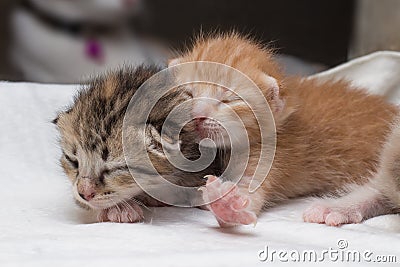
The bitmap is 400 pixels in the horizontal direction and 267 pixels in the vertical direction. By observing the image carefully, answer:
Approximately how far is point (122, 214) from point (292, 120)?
45 cm

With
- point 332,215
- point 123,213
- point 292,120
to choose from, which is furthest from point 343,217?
point 123,213

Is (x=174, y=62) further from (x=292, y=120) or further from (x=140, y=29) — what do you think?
(x=140, y=29)

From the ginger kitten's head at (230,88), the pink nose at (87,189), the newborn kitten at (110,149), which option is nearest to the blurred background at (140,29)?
the ginger kitten's head at (230,88)

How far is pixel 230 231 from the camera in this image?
135cm

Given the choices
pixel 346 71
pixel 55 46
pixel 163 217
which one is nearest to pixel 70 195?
pixel 163 217

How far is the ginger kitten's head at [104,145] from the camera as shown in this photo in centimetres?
135

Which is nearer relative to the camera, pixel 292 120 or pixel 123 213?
pixel 123 213

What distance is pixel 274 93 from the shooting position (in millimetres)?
1525

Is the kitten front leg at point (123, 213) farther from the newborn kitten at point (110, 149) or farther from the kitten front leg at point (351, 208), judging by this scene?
the kitten front leg at point (351, 208)

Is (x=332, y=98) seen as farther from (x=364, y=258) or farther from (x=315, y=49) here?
(x=315, y=49)

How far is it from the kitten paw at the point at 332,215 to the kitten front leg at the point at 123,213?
1.11ft

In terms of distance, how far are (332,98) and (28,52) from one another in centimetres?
206

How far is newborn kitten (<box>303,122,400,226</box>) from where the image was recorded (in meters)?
1.44

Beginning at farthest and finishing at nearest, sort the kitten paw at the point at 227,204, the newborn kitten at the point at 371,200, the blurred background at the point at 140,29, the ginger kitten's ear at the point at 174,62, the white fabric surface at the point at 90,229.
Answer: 1. the blurred background at the point at 140,29
2. the ginger kitten's ear at the point at 174,62
3. the newborn kitten at the point at 371,200
4. the kitten paw at the point at 227,204
5. the white fabric surface at the point at 90,229
